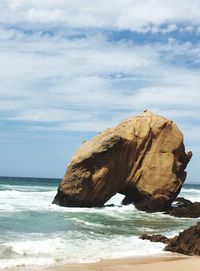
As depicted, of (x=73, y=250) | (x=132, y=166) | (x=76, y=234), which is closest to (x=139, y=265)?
(x=73, y=250)

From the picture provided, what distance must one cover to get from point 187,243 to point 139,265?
7.88 ft

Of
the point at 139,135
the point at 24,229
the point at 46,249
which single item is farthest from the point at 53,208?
the point at 46,249

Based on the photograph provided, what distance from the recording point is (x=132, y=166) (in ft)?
87.7

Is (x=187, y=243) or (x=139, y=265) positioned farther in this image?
(x=187, y=243)

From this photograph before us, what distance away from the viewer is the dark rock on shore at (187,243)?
12.7 m

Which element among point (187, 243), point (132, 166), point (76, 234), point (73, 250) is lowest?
point (76, 234)

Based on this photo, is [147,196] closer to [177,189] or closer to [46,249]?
[177,189]

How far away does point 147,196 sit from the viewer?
85.1ft

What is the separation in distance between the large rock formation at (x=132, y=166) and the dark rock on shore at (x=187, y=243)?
12.0m

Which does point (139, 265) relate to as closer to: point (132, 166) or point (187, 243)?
point (187, 243)

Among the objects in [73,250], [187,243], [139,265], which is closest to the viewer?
[139,265]

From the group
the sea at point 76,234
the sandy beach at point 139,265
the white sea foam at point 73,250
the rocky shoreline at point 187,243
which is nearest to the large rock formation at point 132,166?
the sea at point 76,234

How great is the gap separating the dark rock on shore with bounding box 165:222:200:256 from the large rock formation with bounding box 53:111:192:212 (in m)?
12.0

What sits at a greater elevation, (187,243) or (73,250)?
(187,243)
